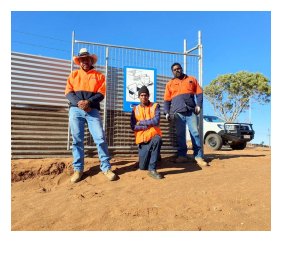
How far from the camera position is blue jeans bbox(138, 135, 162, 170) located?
6.01m

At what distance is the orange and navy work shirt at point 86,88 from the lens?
598 cm

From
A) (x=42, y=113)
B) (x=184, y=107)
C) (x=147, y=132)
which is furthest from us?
(x=42, y=113)

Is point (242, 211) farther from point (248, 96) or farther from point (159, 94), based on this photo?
point (248, 96)

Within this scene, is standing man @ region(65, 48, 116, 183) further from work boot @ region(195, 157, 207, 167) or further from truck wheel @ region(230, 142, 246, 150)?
truck wheel @ region(230, 142, 246, 150)

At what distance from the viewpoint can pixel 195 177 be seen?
5.98 metres

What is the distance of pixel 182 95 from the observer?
7.01m

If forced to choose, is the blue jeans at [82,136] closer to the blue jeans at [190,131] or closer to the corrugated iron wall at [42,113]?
the corrugated iron wall at [42,113]

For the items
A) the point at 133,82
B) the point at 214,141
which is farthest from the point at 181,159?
the point at 214,141

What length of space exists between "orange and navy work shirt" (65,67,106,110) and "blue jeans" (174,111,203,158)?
1.88 m

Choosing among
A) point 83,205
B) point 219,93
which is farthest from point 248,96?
point 83,205

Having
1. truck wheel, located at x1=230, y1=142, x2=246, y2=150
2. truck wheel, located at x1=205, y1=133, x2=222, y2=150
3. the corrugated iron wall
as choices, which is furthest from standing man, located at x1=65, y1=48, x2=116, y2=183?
truck wheel, located at x1=230, y1=142, x2=246, y2=150

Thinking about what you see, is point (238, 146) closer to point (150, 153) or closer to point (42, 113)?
point (150, 153)

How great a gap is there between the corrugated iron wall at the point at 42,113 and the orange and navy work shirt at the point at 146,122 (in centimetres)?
132

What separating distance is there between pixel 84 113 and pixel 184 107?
218 centimetres
